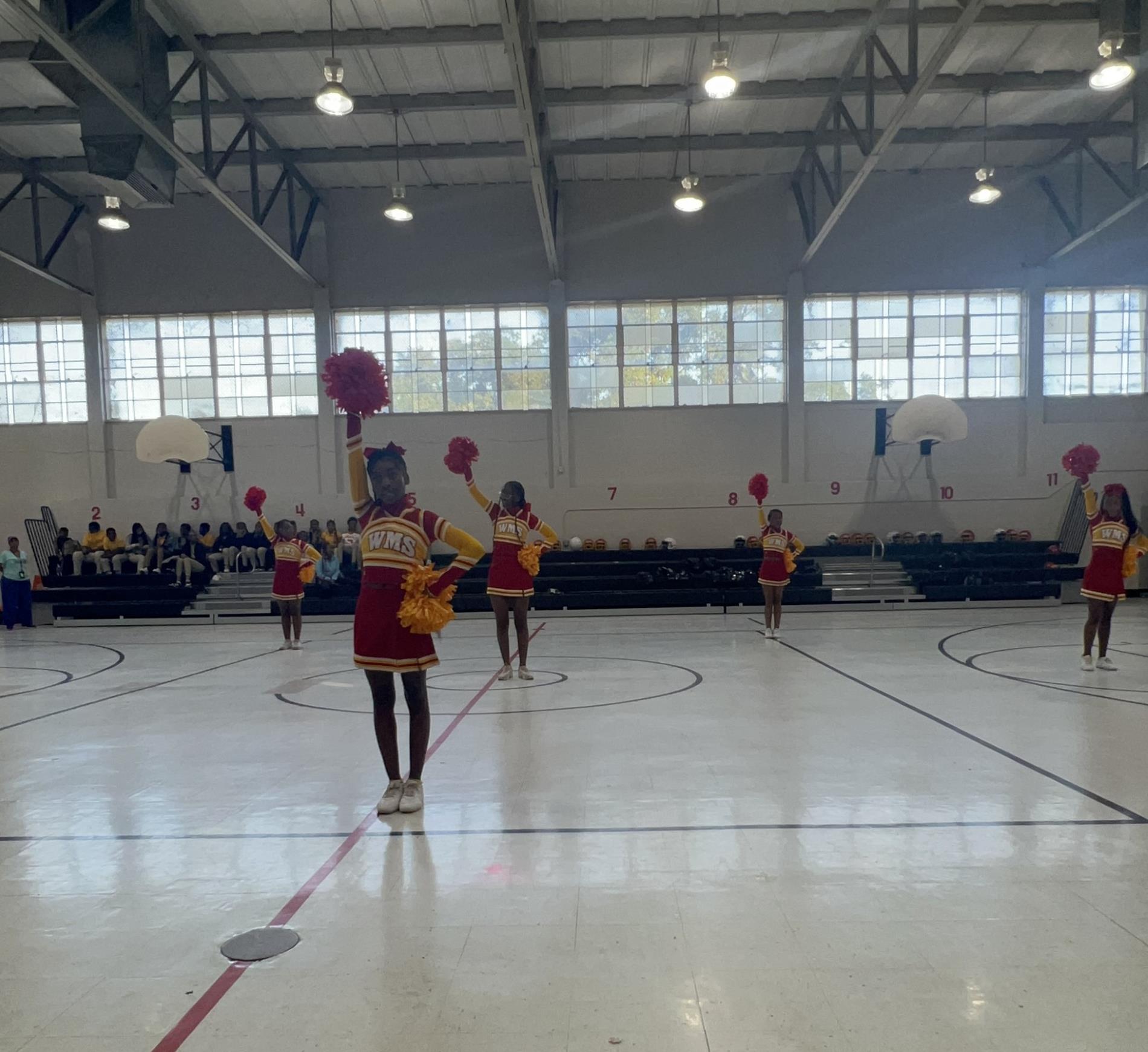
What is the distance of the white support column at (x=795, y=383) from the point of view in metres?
19.4

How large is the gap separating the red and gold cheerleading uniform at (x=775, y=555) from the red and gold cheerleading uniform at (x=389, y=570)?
7.87 meters

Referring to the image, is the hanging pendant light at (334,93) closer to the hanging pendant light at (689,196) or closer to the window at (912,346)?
the hanging pendant light at (689,196)

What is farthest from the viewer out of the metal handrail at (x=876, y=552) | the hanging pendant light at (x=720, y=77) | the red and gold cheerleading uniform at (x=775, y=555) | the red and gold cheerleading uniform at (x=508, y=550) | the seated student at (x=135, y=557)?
the seated student at (x=135, y=557)

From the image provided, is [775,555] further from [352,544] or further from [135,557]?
[135,557]

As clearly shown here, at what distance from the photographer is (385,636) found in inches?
171

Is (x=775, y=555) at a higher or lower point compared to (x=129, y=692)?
higher

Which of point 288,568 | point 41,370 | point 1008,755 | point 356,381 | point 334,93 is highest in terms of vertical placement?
point 334,93

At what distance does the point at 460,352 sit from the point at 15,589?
1056 cm

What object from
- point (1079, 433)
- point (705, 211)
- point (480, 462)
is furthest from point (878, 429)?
point (480, 462)

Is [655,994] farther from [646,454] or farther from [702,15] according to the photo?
[646,454]

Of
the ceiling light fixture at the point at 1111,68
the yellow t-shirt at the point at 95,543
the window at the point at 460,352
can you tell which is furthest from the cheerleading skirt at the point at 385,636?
the yellow t-shirt at the point at 95,543

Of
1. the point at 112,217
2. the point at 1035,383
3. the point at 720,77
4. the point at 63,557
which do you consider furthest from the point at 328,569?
the point at 1035,383

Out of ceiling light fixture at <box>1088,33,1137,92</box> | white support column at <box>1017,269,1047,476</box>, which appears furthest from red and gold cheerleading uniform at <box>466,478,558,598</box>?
white support column at <box>1017,269,1047,476</box>

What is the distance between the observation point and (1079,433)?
63.1 ft
